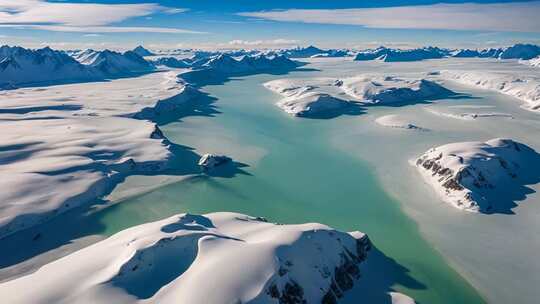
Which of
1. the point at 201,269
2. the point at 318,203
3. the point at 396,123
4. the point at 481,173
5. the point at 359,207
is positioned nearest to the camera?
the point at 201,269

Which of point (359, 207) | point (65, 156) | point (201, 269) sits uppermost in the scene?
point (201, 269)

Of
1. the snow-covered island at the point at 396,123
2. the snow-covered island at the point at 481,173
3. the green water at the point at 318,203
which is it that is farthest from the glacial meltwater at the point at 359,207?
the snow-covered island at the point at 396,123

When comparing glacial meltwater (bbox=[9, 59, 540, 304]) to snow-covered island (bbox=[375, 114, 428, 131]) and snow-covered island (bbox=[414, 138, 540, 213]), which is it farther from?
snow-covered island (bbox=[375, 114, 428, 131])

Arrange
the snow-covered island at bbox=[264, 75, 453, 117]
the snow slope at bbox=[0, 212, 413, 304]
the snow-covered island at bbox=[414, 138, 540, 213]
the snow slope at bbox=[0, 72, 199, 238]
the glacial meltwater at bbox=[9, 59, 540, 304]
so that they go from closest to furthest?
the snow slope at bbox=[0, 212, 413, 304] < the glacial meltwater at bbox=[9, 59, 540, 304] < the snow slope at bbox=[0, 72, 199, 238] < the snow-covered island at bbox=[414, 138, 540, 213] < the snow-covered island at bbox=[264, 75, 453, 117]

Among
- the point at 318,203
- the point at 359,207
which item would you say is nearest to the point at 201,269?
the point at 318,203

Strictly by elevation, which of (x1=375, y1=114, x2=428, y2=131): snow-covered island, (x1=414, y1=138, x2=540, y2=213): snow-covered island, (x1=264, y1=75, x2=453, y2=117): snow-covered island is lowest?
(x1=264, y1=75, x2=453, y2=117): snow-covered island

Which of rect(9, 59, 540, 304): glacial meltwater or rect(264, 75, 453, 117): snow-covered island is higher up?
rect(9, 59, 540, 304): glacial meltwater

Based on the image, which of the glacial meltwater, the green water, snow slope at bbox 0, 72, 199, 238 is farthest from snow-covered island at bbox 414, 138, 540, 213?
snow slope at bbox 0, 72, 199, 238

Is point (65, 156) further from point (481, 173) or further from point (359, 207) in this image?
point (481, 173)
